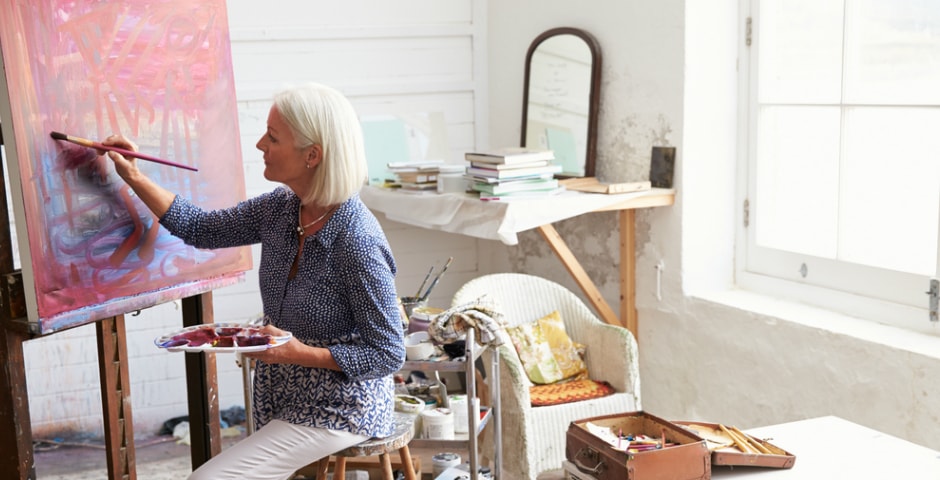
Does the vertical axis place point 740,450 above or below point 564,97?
below

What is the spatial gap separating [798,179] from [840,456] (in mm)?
1445

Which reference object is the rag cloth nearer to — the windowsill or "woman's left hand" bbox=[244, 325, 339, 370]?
"woman's left hand" bbox=[244, 325, 339, 370]

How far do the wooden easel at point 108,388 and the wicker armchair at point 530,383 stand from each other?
88 cm

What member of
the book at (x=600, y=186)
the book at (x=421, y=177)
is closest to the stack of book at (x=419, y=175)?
the book at (x=421, y=177)

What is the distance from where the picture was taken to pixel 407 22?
464 centimetres

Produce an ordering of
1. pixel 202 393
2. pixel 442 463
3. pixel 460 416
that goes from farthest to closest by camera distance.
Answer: pixel 442 463 → pixel 460 416 → pixel 202 393

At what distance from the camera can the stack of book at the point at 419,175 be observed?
13.2 ft

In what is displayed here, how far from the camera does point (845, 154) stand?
3.25m

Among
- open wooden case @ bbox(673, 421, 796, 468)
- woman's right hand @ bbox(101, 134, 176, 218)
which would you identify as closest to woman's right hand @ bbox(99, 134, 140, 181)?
woman's right hand @ bbox(101, 134, 176, 218)

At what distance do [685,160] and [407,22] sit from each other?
163 centimetres

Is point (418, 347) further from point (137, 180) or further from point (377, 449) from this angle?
point (137, 180)

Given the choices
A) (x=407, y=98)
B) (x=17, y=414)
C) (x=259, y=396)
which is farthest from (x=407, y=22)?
(x=17, y=414)

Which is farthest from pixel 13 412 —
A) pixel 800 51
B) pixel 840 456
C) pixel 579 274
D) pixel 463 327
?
pixel 800 51

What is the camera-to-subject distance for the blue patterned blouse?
2207 millimetres
